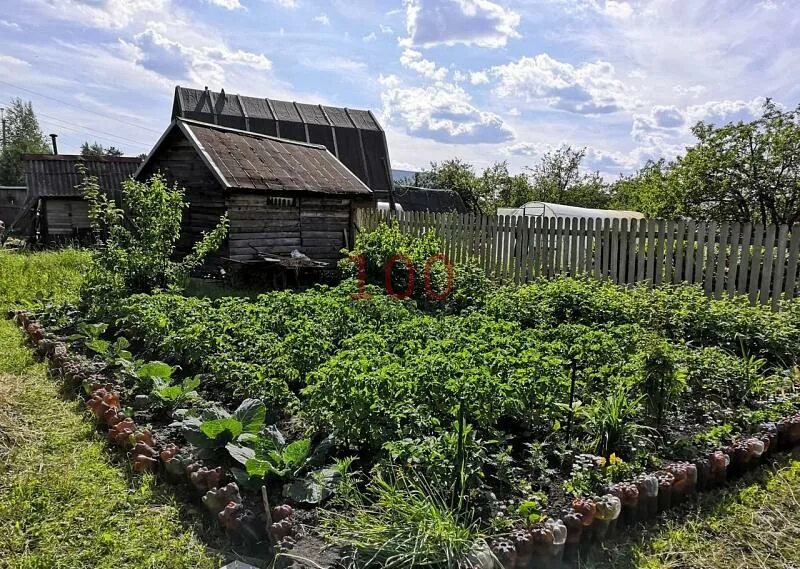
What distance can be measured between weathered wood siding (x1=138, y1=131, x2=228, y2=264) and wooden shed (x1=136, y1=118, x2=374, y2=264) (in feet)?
0.06

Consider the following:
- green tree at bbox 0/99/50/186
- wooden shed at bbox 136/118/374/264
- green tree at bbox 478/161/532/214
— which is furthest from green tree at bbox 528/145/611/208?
green tree at bbox 0/99/50/186

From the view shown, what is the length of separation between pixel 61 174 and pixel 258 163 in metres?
11.6

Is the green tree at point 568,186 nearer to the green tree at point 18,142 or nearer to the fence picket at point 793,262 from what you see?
the fence picket at point 793,262

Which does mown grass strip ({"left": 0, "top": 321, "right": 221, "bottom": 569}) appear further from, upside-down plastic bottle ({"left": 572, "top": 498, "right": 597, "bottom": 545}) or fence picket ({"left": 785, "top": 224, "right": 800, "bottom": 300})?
fence picket ({"left": 785, "top": 224, "right": 800, "bottom": 300})

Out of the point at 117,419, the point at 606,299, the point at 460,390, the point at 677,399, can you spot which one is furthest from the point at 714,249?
the point at 117,419

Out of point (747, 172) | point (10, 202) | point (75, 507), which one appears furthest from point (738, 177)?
point (10, 202)

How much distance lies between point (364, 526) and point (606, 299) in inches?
159

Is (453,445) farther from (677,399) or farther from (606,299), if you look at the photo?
(606,299)

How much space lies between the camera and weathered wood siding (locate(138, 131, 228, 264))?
9.76 m

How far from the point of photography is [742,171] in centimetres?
1184

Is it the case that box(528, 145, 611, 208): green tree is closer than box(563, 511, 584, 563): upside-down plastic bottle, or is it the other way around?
box(563, 511, 584, 563): upside-down plastic bottle

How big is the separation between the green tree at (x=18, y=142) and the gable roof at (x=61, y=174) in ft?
88.4

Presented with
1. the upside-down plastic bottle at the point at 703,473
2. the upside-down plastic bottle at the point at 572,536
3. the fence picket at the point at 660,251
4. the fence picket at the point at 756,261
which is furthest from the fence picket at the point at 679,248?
the upside-down plastic bottle at the point at 572,536

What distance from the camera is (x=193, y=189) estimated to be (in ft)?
33.8
